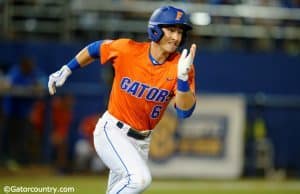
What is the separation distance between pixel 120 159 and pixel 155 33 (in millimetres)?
1095

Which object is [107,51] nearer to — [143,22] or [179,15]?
[179,15]

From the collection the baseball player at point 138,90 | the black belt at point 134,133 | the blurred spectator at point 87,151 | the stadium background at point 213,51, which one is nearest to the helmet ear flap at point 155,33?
the baseball player at point 138,90

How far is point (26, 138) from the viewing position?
13281 mm

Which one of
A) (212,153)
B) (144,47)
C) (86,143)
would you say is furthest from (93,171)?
(144,47)

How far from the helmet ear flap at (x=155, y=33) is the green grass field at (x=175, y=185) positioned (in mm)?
4320

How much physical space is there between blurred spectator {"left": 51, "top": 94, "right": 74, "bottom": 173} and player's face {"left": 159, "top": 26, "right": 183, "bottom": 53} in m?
7.28

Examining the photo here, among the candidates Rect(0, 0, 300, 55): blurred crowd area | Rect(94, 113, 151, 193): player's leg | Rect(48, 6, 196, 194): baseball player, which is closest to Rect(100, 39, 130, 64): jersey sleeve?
Rect(48, 6, 196, 194): baseball player

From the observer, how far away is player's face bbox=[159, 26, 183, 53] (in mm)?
6641

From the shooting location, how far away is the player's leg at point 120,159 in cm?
639

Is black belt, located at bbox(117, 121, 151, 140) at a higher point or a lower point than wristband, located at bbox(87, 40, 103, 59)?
lower

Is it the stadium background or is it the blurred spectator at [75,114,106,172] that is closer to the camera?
the blurred spectator at [75,114,106,172]

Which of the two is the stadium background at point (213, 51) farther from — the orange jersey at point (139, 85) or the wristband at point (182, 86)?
the wristband at point (182, 86)

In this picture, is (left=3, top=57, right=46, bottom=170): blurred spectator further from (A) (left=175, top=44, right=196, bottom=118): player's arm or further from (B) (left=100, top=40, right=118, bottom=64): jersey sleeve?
(A) (left=175, top=44, right=196, bottom=118): player's arm

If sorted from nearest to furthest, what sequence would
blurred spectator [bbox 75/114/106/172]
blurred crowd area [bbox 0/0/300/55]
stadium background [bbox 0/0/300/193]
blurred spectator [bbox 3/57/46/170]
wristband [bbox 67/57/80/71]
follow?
wristband [bbox 67/57/80/71], blurred spectator [bbox 3/57/46/170], blurred spectator [bbox 75/114/106/172], stadium background [bbox 0/0/300/193], blurred crowd area [bbox 0/0/300/55]
